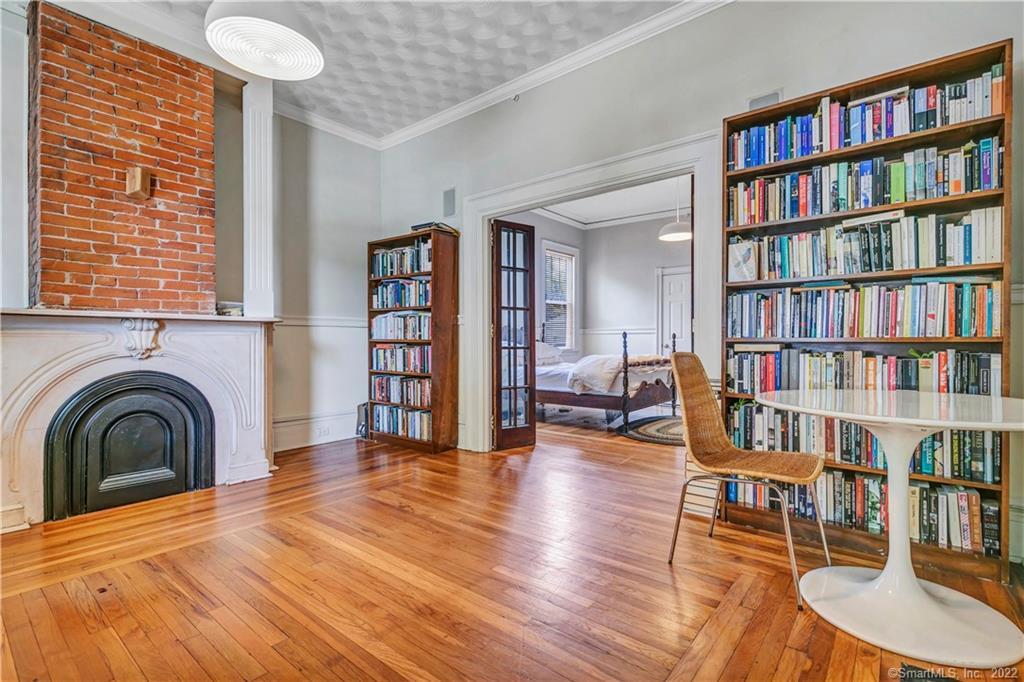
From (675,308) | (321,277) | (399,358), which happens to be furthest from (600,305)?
(321,277)

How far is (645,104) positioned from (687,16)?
0.53m

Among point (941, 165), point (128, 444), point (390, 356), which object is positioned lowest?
point (128, 444)

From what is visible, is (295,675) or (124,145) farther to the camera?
(124,145)

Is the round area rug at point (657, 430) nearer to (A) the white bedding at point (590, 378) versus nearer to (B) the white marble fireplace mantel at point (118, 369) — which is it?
(A) the white bedding at point (590, 378)

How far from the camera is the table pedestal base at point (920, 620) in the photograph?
1.42 meters

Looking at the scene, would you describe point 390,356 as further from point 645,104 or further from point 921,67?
point 921,67

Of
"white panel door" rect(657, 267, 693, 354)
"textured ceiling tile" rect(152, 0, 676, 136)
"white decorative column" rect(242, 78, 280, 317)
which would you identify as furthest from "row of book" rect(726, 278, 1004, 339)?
"white panel door" rect(657, 267, 693, 354)

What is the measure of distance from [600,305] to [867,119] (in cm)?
630

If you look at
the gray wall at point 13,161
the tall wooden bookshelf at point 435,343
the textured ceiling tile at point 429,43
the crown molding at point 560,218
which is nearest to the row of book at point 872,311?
the textured ceiling tile at point 429,43

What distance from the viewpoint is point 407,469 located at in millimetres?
3648

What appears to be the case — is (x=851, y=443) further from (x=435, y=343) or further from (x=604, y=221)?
(x=604, y=221)

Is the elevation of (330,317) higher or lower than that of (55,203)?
lower

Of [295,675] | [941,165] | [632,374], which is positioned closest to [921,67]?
[941,165]

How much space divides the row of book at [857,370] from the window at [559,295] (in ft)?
17.4
